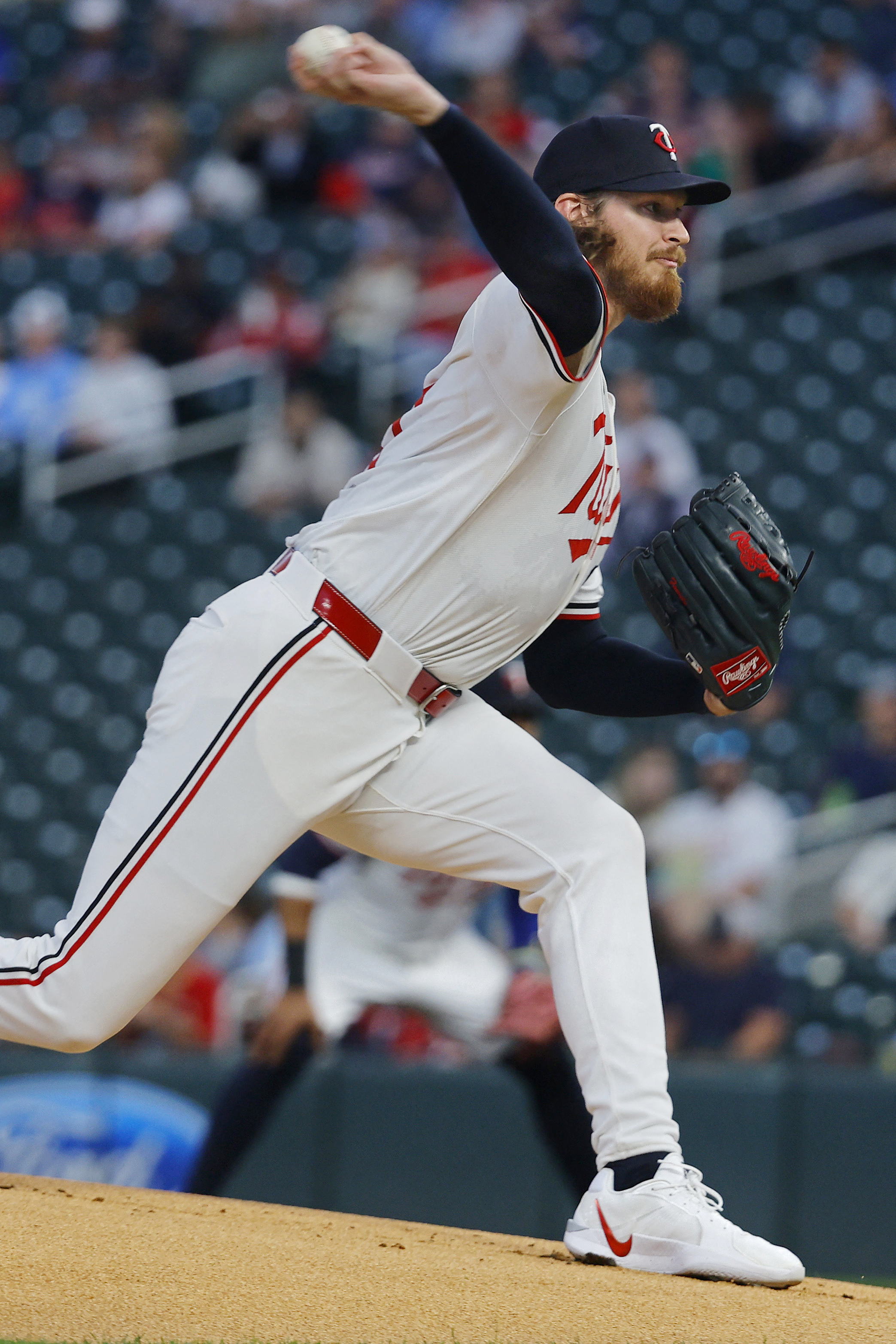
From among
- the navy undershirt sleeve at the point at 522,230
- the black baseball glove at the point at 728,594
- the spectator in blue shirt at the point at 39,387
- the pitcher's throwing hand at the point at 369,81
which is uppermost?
the pitcher's throwing hand at the point at 369,81

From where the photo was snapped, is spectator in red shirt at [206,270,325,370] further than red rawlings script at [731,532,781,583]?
Yes

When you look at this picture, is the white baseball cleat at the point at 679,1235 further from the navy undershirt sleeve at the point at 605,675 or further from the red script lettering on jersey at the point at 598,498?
the red script lettering on jersey at the point at 598,498

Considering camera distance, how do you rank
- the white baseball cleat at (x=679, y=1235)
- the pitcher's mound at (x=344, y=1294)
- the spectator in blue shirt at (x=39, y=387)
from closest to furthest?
the pitcher's mound at (x=344, y=1294), the white baseball cleat at (x=679, y=1235), the spectator in blue shirt at (x=39, y=387)

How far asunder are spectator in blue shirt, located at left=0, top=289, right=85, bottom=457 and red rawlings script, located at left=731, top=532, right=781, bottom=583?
5199mm

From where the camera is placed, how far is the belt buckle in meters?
2.55

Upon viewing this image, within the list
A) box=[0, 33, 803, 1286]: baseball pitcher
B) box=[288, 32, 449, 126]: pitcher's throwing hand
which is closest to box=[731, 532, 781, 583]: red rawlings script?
box=[0, 33, 803, 1286]: baseball pitcher

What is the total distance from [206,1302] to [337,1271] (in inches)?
9.4

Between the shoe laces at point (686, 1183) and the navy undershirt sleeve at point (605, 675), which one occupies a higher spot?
the navy undershirt sleeve at point (605, 675)

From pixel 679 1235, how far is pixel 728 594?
0.97 m

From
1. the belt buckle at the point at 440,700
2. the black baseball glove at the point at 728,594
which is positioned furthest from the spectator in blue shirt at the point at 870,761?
Answer: the belt buckle at the point at 440,700

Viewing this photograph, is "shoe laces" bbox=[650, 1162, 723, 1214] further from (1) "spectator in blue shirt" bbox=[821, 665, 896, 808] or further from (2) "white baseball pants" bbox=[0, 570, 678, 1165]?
(1) "spectator in blue shirt" bbox=[821, 665, 896, 808]

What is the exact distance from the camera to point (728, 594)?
2.60m

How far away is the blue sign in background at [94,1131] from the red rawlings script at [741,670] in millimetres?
2852

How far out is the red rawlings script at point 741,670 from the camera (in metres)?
2.62
